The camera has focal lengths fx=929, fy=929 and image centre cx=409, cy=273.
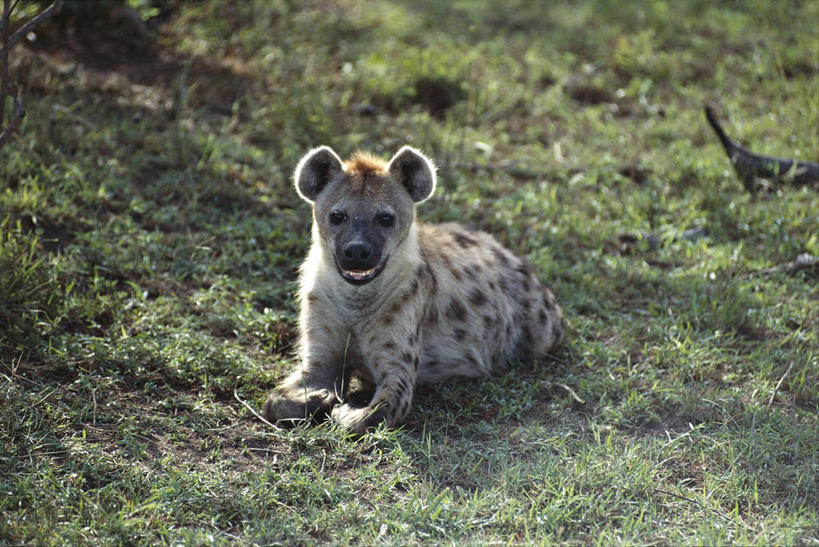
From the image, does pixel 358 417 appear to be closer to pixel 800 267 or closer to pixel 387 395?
pixel 387 395

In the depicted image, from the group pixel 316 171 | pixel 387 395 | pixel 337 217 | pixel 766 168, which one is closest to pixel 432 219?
pixel 316 171

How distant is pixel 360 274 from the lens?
369 cm

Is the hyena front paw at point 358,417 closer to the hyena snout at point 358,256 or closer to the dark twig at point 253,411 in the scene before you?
the dark twig at point 253,411

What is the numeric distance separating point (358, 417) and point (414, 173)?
111 cm

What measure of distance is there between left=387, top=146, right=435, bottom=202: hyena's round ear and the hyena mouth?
0.39 meters

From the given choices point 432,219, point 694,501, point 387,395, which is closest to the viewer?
point 694,501

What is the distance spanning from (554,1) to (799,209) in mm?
4219

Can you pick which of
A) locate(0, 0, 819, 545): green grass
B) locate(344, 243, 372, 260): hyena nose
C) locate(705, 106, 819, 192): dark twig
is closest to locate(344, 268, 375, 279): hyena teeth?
locate(344, 243, 372, 260): hyena nose

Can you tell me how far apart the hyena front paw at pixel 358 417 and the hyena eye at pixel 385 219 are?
750 mm

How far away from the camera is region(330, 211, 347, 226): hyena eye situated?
372 cm

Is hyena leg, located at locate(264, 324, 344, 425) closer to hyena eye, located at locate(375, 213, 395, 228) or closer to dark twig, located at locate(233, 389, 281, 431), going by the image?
dark twig, located at locate(233, 389, 281, 431)

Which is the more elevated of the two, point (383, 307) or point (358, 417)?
point (383, 307)

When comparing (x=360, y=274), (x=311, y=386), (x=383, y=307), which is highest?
(x=360, y=274)

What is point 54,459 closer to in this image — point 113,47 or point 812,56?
point 113,47
